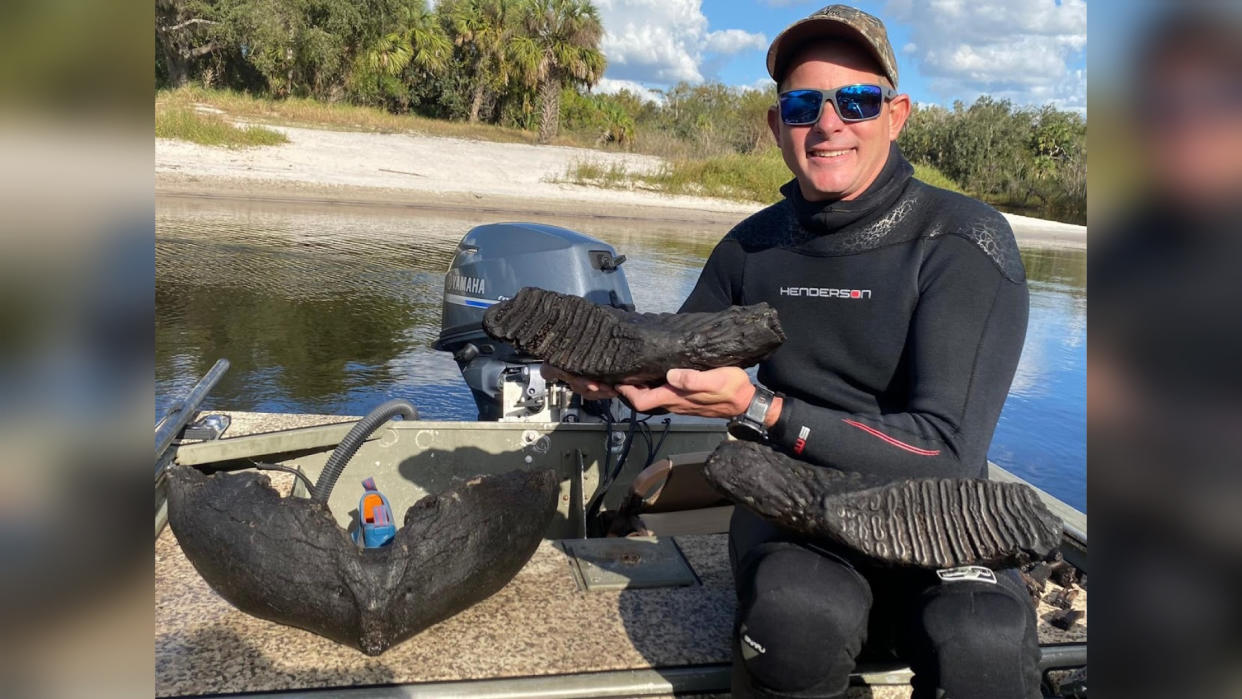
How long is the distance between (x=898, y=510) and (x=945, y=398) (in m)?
0.33

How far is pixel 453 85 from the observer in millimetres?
36344

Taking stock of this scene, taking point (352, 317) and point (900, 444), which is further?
point (352, 317)

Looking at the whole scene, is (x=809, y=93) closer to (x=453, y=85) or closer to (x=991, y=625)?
(x=991, y=625)

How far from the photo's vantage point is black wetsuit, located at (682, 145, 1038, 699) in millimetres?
1912

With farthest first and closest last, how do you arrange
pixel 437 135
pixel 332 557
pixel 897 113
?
pixel 437 135, pixel 897 113, pixel 332 557

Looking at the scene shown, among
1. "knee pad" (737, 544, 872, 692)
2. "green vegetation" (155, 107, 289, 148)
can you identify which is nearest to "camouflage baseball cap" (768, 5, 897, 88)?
"knee pad" (737, 544, 872, 692)

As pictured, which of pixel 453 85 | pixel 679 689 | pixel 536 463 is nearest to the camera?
A: pixel 679 689

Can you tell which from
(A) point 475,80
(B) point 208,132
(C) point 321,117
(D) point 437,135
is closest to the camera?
(B) point 208,132

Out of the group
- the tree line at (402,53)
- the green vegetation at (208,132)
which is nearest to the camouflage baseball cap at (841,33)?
the green vegetation at (208,132)

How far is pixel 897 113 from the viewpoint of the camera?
2.47m

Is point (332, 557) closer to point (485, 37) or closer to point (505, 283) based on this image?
point (505, 283)

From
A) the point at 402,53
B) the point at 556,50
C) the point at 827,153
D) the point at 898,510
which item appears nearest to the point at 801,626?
the point at 898,510
